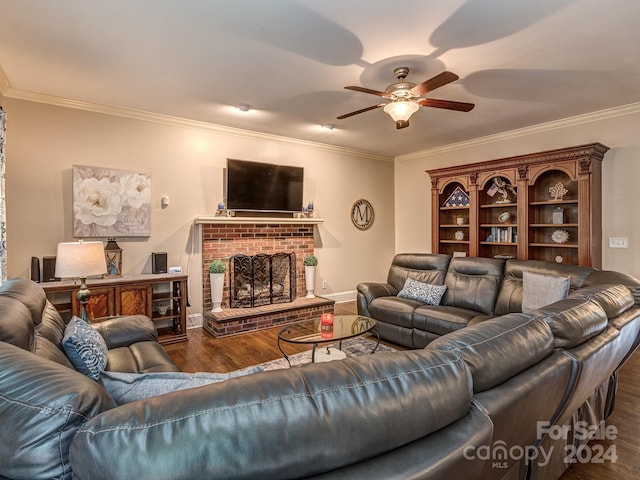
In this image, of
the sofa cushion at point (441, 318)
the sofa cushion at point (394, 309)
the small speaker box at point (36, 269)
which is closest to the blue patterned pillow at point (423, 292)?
the sofa cushion at point (394, 309)

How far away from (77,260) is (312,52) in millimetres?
2389

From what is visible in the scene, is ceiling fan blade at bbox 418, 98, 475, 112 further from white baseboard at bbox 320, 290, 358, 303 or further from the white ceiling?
white baseboard at bbox 320, 290, 358, 303

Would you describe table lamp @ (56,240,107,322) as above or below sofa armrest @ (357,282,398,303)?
above

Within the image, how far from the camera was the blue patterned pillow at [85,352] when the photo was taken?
5.25 feet

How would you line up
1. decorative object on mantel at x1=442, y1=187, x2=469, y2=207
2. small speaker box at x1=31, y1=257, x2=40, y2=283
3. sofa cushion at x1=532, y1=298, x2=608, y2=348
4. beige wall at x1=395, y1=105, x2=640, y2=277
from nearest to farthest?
sofa cushion at x1=532, y1=298, x2=608, y2=348
small speaker box at x1=31, y1=257, x2=40, y2=283
beige wall at x1=395, y1=105, x2=640, y2=277
decorative object on mantel at x1=442, y1=187, x2=469, y2=207

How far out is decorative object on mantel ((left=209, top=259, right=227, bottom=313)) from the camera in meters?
4.41

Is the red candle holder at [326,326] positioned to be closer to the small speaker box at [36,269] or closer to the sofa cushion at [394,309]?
the sofa cushion at [394,309]

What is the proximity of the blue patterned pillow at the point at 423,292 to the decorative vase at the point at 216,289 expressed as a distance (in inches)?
89.1

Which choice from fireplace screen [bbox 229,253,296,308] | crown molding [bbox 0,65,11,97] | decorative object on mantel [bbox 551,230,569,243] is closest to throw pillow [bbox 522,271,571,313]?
decorative object on mantel [bbox 551,230,569,243]

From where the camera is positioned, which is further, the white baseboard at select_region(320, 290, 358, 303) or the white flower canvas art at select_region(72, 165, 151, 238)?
the white baseboard at select_region(320, 290, 358, 303)

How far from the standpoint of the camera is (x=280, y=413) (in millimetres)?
731

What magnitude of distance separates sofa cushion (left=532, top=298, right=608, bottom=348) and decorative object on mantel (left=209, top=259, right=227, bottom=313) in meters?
3.67

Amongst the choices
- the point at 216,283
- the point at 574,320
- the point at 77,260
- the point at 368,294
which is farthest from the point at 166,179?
the point at 574,320

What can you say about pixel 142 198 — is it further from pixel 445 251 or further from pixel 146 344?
pixel 445 251
